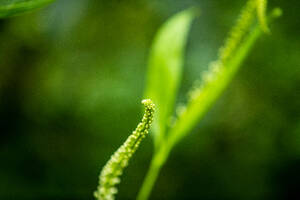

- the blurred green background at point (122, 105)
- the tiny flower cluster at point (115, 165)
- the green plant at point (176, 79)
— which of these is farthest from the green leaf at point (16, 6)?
the blurred green background at point (122, 105)

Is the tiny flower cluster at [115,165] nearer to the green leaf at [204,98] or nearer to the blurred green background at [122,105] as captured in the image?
the green leaf at [204,98]

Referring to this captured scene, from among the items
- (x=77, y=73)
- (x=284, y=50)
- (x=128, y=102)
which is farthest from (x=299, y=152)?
(x=77, y=73)

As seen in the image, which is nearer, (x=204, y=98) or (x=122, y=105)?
(x=204, y=98)

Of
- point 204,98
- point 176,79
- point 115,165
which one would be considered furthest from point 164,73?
point 115,165

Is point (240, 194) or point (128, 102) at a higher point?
point (128, 102)

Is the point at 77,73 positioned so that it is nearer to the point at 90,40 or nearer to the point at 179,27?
the point at 90,40

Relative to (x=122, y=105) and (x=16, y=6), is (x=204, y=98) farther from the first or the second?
(x=122, y=105)

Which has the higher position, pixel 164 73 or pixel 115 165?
pixel 164 73
